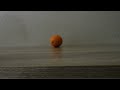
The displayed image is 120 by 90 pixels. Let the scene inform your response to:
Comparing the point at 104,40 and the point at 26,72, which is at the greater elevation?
the point at 26,72

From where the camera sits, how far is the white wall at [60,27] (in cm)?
140

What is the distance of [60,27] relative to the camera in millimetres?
1414

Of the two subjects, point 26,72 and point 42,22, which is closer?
point 26,72

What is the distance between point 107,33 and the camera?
4.65 ft

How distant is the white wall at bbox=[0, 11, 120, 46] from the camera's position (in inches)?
55.0
